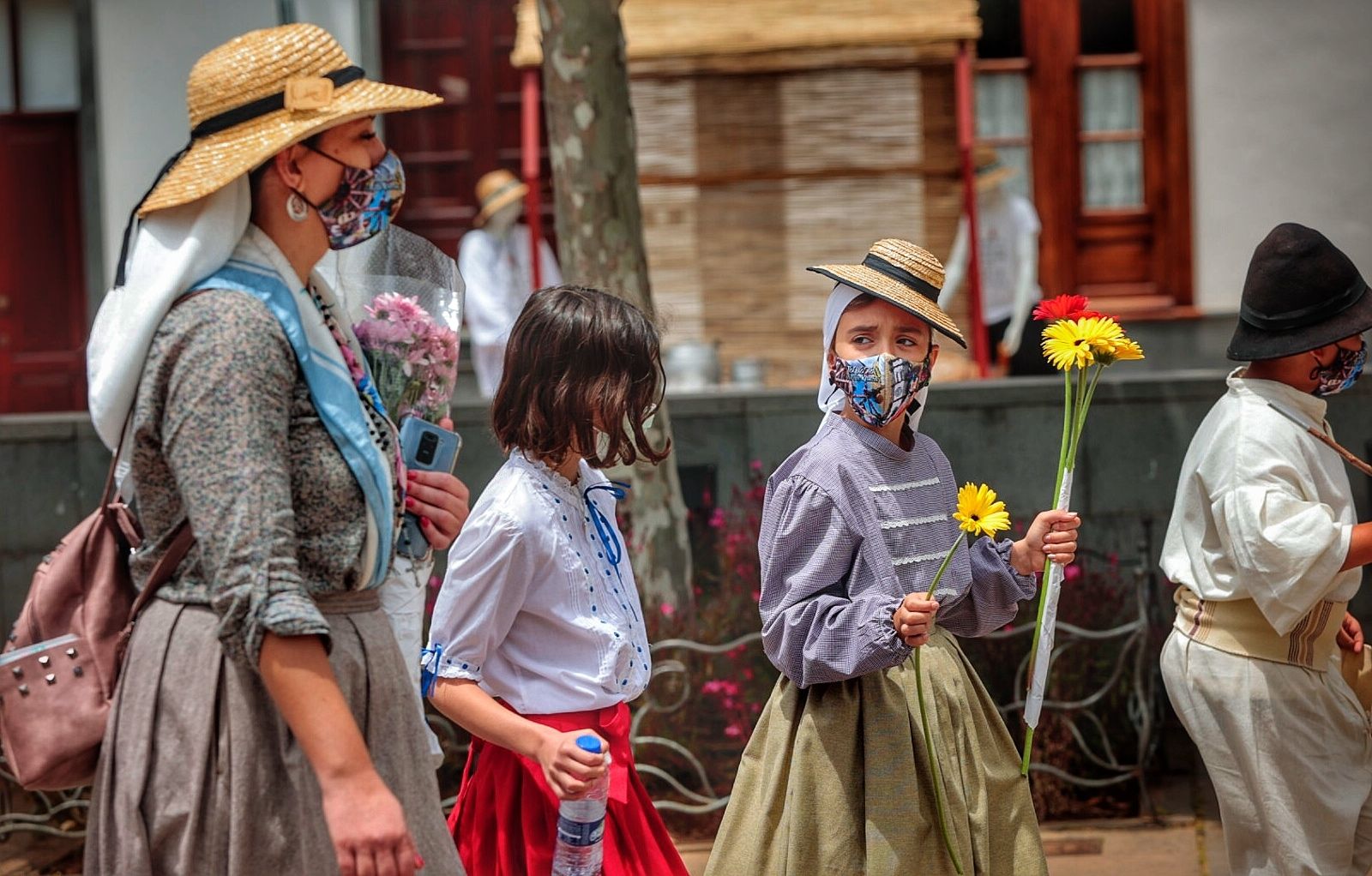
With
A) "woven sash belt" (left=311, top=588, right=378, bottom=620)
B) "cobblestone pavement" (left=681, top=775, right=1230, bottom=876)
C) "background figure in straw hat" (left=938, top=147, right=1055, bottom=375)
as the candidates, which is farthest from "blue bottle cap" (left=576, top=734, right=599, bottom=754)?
"background figure in straw hat" (left=938, top=147, right=1055, bottom=375)

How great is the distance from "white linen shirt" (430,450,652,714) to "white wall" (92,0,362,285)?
827cm

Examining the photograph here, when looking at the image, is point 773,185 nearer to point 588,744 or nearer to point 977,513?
point 977,513

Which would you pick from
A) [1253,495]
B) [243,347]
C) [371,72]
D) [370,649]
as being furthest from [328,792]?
[371,72]

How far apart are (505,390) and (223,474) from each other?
1237 mm

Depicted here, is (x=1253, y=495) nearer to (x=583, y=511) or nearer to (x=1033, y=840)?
(x=1033, y=840)

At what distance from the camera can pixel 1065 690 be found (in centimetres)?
627

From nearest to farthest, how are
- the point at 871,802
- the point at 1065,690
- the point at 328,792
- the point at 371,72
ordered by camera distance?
the point at 328,792 < the point at 871,802 < the point at 1065,690 < the point at 371,72

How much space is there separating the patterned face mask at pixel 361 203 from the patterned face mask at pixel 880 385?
1248 millimetres

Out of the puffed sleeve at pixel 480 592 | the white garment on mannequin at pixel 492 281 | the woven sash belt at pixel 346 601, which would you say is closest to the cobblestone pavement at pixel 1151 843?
the puffed sleeve at pixel 480 592

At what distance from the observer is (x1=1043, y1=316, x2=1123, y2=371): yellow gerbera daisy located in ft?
11.0

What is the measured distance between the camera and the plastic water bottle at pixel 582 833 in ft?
9.63

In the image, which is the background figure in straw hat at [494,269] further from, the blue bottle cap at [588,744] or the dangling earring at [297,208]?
the dangling earring at [297,208]

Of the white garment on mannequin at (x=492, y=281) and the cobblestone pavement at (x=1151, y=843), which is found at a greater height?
the white garment on mannequin at (x=492, y=281)

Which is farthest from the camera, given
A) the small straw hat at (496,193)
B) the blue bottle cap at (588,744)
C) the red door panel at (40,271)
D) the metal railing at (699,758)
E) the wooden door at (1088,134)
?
the red door panel at (40,271)
